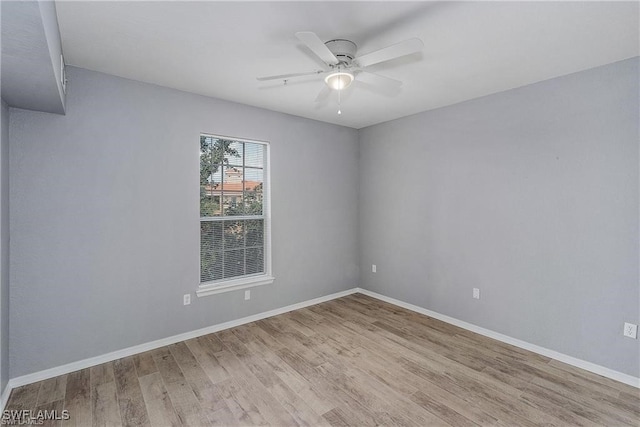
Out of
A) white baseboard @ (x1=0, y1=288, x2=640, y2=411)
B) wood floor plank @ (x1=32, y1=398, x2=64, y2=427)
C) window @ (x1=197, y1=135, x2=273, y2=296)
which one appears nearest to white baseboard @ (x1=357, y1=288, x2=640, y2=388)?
white baseboard @ (x1=0, y1=288, x2=640, y2=411)

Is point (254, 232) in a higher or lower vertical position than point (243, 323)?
higher

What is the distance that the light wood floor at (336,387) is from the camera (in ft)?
6.73

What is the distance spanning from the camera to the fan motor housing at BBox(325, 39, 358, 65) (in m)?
2.11

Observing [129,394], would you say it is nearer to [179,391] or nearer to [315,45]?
[179,391]

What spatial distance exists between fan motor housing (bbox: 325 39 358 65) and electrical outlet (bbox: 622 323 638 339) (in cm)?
311

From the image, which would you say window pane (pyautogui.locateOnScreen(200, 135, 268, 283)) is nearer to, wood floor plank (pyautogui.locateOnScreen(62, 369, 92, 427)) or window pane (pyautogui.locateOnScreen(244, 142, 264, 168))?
window pane (pyautogui.locateOnScreen(244, 142, 264, 168))

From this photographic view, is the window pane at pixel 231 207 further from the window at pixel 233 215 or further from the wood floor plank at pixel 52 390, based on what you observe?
the wood floor plank at pixel 52 390

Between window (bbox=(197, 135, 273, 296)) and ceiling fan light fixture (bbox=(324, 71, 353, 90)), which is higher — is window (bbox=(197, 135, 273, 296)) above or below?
below

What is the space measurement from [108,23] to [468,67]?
2792mm

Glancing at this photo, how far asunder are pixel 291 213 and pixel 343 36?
7.83ft

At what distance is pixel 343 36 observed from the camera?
2.09m

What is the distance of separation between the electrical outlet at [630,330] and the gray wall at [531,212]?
1.6 inches

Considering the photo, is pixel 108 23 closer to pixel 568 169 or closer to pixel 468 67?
pixel 468 67

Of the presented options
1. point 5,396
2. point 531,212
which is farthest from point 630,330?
point 5,396
